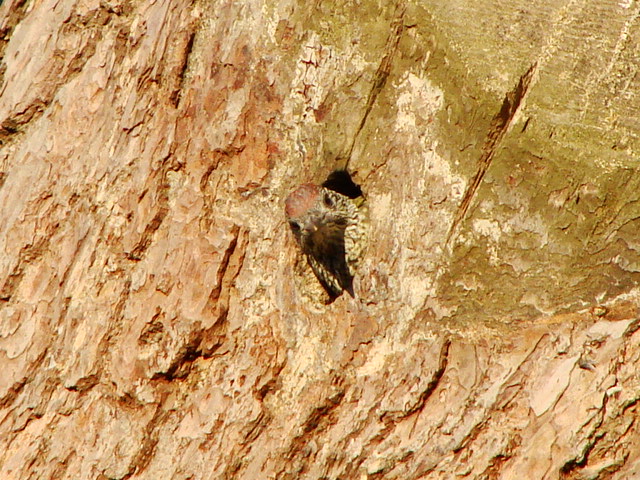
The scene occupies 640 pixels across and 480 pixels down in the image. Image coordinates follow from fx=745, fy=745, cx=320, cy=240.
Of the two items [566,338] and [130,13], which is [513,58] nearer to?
[566,338]

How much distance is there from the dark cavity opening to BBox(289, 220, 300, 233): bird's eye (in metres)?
0.29

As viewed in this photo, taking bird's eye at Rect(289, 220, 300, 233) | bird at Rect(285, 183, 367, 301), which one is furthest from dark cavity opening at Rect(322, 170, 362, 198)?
bird's eye at Rect(289, 220, 300, 233)

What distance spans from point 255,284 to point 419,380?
95 cm

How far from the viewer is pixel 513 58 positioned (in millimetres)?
3473

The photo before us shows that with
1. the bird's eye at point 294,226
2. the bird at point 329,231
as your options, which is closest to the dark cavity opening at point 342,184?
the bird at point 329,231

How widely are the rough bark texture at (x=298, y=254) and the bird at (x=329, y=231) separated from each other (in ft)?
0.30

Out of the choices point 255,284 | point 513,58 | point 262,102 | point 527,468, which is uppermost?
point 513,58

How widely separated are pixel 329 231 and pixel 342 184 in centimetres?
27

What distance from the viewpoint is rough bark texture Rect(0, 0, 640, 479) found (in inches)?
136

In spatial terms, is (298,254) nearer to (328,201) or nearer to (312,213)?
(312,213)

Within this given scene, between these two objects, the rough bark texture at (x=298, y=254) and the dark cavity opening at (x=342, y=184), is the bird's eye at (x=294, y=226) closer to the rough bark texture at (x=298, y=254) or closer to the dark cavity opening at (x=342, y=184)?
the rough bark texture at (x=298, y=254)

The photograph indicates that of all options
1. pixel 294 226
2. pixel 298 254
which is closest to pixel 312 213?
pixel 294 226

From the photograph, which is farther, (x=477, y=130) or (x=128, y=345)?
(x=128, y=345)

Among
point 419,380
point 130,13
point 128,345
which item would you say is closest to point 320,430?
point 419,380
